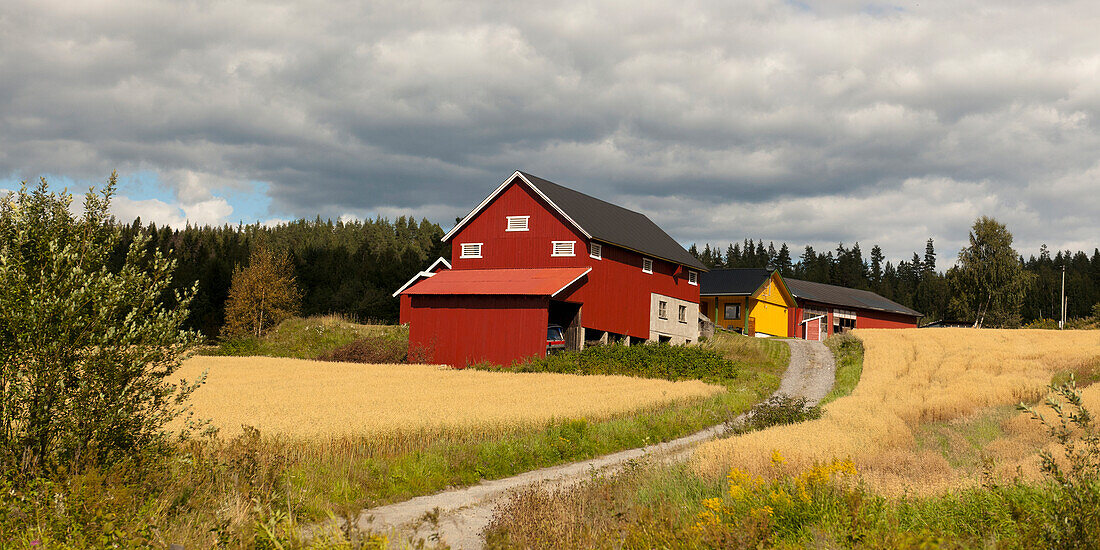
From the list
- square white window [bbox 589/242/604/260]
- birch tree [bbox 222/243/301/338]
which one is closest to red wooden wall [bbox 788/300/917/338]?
square white window [bbox 589/242/604/260]

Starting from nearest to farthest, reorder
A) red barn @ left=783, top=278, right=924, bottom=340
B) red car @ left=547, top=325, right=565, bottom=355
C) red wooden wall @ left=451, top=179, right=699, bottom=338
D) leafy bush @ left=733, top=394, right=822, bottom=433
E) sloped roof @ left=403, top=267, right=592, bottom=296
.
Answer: leafy bush @ left=733, top=394, right=822, bottom=433, sloped roof @ left=403, top=267, right=592, bottom=296, red car @ left=547, top=325, right=565, bottom=355, red wooden wall @ left=451, top=179, right=699, bottom=338, red barn @ left=783, top=278, right=924, bottom=340

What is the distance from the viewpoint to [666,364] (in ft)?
107

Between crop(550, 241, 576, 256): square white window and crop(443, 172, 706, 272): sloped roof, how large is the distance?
1.28 meters

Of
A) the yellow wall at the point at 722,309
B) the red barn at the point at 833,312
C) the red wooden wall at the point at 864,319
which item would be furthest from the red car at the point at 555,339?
the red wooden wall at the point at 864,319

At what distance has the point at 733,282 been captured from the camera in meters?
62.7

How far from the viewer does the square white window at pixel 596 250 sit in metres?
40.3

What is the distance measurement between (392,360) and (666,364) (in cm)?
1586

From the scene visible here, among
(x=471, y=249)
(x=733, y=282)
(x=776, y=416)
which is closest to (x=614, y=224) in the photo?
(x=471, y=249)

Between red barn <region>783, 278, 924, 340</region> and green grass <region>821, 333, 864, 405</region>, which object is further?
red barn <region>783, 278, 924, 340</region>

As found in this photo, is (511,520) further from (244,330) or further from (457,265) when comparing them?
(244,330)

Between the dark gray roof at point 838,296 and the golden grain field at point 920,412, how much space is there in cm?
2477

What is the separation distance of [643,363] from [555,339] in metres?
6.39

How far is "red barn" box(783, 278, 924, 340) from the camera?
215 ft

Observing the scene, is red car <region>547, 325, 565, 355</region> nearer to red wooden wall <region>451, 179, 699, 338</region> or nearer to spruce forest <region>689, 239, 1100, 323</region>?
red wooden wall <region>451, 179, 699, 338</region>
